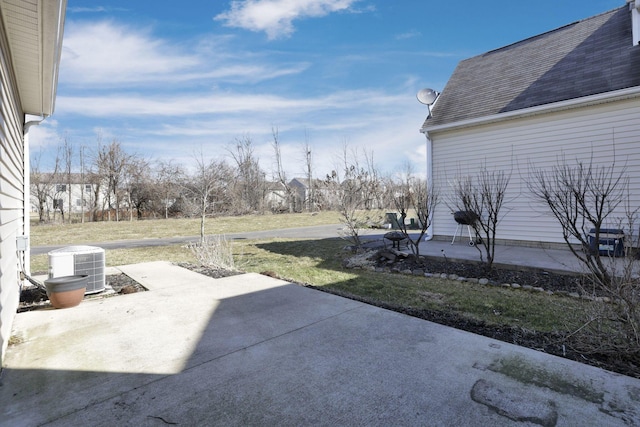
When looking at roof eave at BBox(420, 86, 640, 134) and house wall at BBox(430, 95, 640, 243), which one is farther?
house wall at BBox(430, 95, 640, 243)

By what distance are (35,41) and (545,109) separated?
8.86 metres

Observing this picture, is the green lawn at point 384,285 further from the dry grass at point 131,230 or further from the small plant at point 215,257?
the small plant at point 215,257

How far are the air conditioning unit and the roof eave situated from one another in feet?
26.9

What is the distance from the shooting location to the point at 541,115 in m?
7.42

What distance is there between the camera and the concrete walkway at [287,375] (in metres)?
1.76

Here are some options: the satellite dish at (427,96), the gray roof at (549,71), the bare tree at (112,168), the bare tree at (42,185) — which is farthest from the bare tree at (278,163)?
the gray roof at (549,71)

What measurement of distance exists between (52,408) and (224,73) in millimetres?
11946

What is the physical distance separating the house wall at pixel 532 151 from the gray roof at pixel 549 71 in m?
0.45

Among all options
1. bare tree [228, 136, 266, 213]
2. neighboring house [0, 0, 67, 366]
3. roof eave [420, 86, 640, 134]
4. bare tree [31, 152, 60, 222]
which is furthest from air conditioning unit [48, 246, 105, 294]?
bare tree [228, 136, 266, 213]

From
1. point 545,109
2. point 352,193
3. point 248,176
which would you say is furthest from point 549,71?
point 248,176

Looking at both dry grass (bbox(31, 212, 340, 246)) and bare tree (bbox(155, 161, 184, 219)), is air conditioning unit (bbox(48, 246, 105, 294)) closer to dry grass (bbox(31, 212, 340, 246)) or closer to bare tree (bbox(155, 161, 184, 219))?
dry grass (bbox(31, 212, 340, 246))

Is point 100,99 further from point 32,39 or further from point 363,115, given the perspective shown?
point 363,115

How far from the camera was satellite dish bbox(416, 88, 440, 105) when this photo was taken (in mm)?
9391

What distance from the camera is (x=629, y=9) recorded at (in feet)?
25.9
